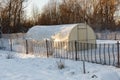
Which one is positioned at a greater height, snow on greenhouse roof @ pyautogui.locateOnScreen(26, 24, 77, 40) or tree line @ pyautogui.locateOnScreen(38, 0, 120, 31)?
tree line @ pyautogui.locateOnScreen(38, 0, 120, 31)

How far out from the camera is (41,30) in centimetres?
2438

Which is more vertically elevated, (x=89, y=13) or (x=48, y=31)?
(x=89, y=13)

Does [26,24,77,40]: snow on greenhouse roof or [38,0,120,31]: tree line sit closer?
[26,24,77,40]: snow on greenhouse roof

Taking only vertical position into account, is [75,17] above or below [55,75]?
above

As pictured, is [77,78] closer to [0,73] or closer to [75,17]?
[0,73]

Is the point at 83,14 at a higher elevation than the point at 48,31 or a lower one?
higher

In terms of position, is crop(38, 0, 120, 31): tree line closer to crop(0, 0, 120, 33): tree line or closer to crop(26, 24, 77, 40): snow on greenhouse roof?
crop(0, 0, 120, 33): tree line

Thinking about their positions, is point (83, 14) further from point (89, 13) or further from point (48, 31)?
point (48, 31)

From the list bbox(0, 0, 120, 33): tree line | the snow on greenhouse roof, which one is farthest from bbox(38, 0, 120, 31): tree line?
the snow on greenhouse roof

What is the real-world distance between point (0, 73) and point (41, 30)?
14.0m

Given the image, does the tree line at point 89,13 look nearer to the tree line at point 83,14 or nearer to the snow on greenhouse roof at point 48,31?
the tree line at point 83,14

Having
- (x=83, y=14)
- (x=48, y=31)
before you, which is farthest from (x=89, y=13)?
(x=48, y=31)

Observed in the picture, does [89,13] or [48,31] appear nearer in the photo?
[48,31]

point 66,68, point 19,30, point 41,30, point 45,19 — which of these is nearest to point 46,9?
point 45,19
